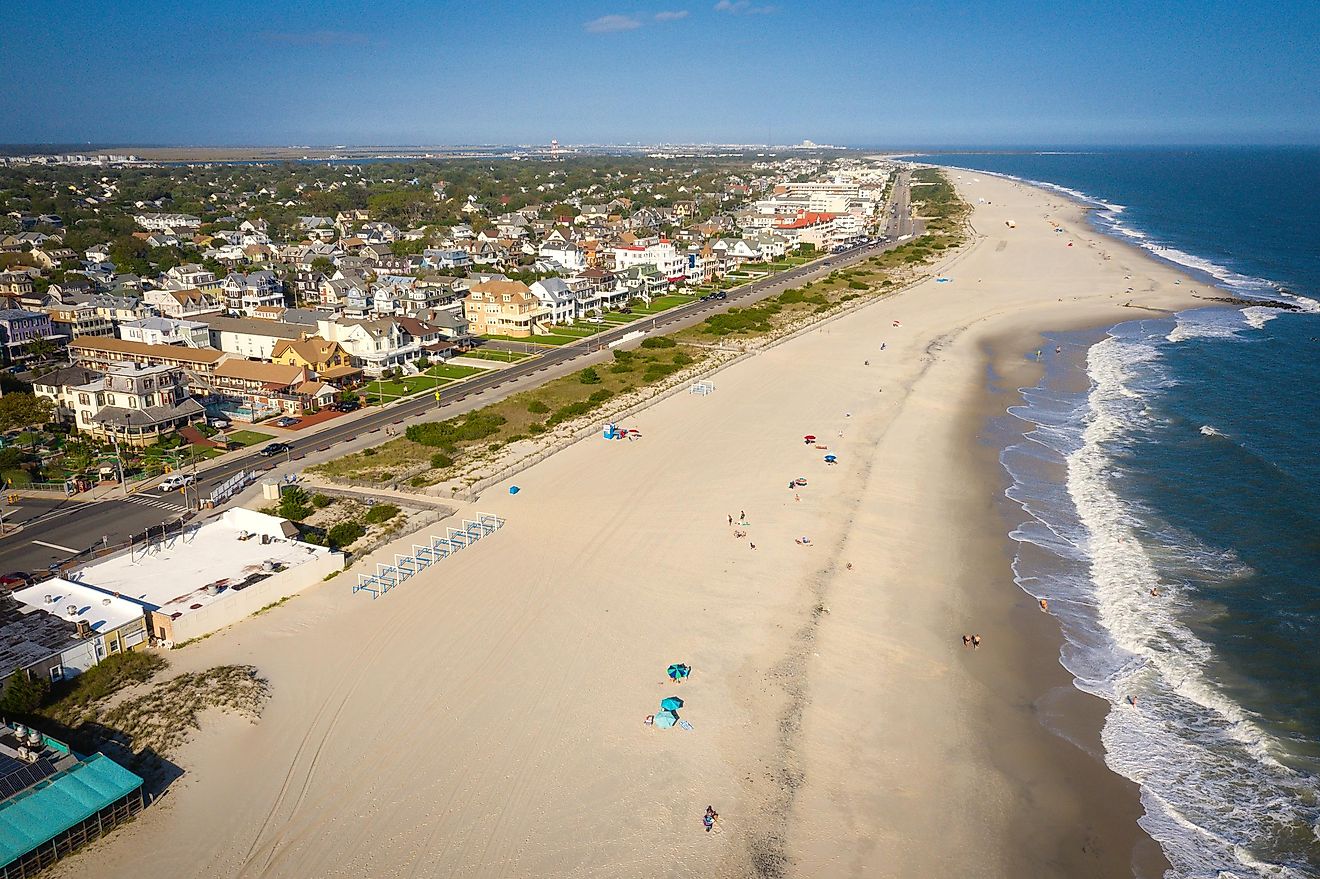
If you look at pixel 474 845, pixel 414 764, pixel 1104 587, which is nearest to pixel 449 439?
pixel 414 764

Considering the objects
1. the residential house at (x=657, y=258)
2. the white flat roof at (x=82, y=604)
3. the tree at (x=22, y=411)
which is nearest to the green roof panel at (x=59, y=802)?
the white flat roof at (x=82, y=604)

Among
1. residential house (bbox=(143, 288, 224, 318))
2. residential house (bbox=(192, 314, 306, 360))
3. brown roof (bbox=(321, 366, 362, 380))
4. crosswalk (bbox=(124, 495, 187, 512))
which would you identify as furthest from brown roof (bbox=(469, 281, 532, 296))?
crosswalk (bbox=(124, 495, 187, 512))

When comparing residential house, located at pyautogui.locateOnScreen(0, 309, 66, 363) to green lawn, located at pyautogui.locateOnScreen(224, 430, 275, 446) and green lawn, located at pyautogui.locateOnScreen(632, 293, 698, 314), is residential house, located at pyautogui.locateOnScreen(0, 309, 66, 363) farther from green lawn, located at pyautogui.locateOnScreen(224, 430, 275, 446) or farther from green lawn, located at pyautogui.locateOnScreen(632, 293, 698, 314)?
green lawn, located at pyautogui.locateOnScreen(632, 293, 698, 314)

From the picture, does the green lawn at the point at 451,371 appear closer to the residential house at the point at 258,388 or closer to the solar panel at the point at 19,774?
the residential house at the point at 258,388

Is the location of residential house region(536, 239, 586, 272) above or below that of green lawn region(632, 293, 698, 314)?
above

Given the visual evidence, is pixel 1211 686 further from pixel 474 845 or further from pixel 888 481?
pixel 474 845

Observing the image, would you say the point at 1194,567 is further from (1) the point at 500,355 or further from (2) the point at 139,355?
(2) the point at 139,355

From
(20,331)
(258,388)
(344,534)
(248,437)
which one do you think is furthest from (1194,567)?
(20,331)
